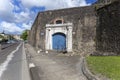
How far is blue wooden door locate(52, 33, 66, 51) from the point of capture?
82.6ft

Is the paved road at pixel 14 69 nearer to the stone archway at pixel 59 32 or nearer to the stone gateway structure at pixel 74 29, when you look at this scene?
the stone gateway structure at pixel 74 29

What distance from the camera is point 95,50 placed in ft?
69.2

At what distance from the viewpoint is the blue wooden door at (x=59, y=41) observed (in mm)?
25188

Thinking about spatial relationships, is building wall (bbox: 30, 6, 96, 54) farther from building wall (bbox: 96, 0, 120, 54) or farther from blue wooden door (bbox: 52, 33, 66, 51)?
blue wooden door (bbox: 52, 33, 66, 51)

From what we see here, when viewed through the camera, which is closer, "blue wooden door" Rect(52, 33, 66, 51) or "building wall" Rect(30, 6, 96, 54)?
"building wall" Rect(30, 6, 96, 54)

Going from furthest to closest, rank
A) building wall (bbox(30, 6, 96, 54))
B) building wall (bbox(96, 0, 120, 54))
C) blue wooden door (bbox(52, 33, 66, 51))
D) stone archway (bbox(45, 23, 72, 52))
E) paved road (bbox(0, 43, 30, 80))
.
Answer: blue wooden door (bbox(52, 33, 66, 51)) < stone archway (bbox(45, 23, 72, 52)) < building wall (bbox(30, 6, 96, 54)) < building wall (bbox(96, 0, 120, 54)) < paved road (bbox(0, 43, 30, 80))

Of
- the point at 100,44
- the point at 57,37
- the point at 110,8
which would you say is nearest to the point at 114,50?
the point at 100,44

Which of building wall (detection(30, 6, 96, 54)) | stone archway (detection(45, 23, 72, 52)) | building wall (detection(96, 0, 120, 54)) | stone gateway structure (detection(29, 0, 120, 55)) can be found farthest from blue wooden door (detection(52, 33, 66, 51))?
building wall (detection(96, 0, 120, 54))

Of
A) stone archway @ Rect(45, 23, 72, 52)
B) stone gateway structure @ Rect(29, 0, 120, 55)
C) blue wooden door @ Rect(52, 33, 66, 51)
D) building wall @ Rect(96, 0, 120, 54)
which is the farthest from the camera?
blue wooden door @ Rect(52, 33, 66, 51)

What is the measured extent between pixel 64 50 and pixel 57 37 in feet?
6.59

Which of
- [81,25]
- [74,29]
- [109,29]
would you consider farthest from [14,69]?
[74,29]

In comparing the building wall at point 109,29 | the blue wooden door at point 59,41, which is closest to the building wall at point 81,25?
the building wall at point 109,29

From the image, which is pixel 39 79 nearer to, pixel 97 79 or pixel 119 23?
pixel 97 79

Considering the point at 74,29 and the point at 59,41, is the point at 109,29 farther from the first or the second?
the point at 59,41
